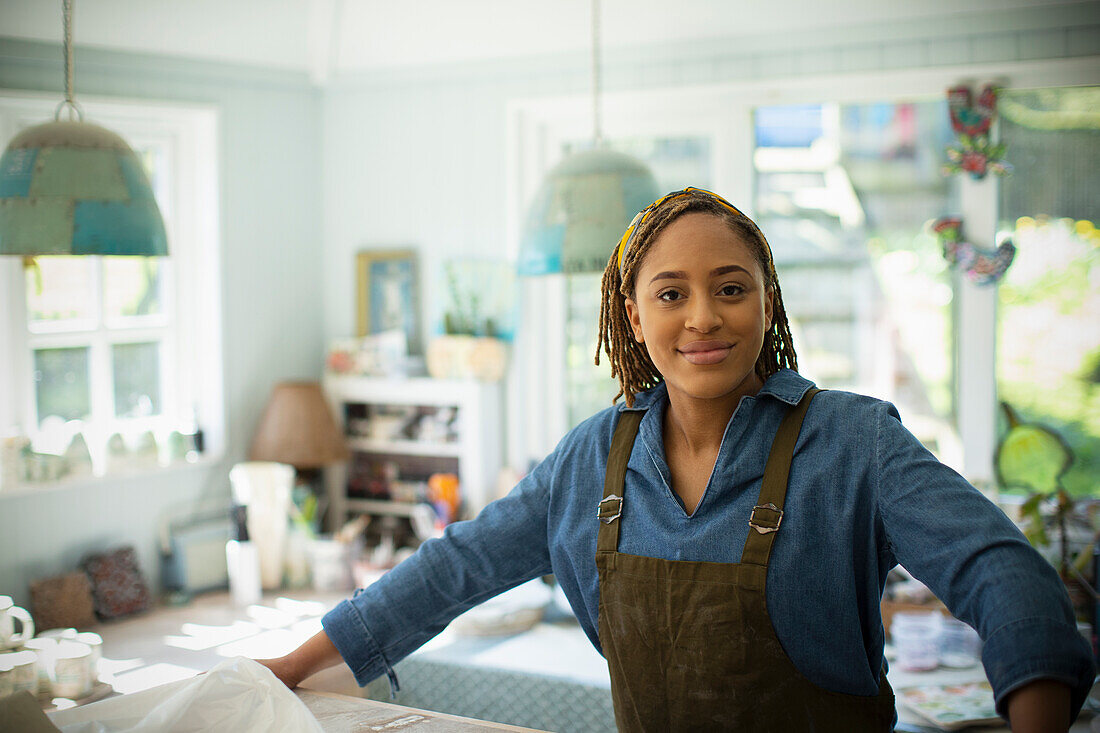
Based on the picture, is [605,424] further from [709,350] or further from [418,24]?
[418,24]

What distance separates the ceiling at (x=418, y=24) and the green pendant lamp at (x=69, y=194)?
1.86 meters

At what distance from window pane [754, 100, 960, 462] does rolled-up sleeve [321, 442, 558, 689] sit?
2.98m

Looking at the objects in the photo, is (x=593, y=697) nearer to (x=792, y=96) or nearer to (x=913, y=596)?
(x=913, y=596)

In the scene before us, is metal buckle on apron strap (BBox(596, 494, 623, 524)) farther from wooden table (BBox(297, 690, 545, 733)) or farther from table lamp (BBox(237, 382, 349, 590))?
table lamp (BBox(237, 382, 349, 590))

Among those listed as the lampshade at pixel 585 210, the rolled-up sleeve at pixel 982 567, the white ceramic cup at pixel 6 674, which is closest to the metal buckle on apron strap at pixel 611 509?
the rolled-up sleeve at pixel 982 567

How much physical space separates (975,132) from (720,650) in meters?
3.13

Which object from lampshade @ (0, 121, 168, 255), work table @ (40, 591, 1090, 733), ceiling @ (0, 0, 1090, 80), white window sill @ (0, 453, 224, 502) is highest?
ceiling @ (0, 0, 1090, 80)

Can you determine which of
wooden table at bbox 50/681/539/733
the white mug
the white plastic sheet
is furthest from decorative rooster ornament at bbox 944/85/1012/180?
the white mug

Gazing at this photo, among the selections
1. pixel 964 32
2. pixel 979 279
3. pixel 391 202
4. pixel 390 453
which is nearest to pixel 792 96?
pixel 964 32

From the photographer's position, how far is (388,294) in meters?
4.90

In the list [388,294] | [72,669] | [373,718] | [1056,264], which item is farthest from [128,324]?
[1056,264]

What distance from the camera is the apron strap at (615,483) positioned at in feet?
4.66

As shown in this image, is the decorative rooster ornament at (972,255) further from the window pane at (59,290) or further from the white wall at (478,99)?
the window pane at (59,290)

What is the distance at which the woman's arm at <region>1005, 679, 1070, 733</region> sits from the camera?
38.7 inches
